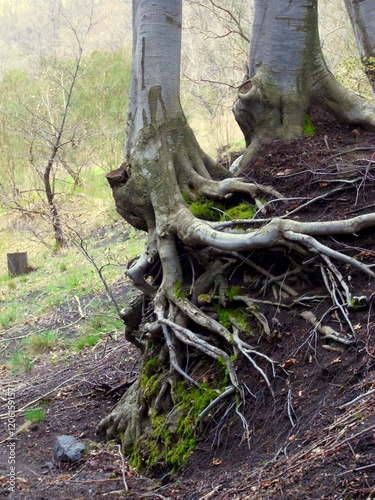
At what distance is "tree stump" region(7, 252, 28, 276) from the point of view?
16688 millimetres

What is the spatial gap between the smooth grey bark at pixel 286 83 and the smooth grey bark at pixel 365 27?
217 cm

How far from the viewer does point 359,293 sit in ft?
14.4

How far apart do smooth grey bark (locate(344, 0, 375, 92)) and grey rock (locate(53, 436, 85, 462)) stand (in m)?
5.86

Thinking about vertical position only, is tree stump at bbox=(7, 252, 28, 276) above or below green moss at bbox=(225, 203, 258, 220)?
below

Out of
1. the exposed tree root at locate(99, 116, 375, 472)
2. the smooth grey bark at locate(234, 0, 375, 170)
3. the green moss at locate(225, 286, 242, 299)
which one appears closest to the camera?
the exposed tree root at locate(99, 116, 375, 472)

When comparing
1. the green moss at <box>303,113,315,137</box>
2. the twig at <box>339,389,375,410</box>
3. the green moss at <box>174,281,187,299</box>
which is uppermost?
the green moss at <box>303,113,315,137</box>

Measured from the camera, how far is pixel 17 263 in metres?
16.8

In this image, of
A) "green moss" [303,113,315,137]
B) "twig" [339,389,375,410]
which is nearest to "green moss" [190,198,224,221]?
"green moss" [303,113,315,137]

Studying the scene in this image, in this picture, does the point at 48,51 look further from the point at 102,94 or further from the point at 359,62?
the point at 359,62

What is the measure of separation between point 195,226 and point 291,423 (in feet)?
6.51

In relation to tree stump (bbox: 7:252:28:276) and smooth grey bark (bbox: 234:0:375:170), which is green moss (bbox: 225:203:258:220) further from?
tree stump (bbox: 7:252:28:276)

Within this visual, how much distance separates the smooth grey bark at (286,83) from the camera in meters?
6.26

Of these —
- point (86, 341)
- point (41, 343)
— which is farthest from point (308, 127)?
point (41, 343)

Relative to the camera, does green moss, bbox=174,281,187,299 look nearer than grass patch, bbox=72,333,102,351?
Yes
